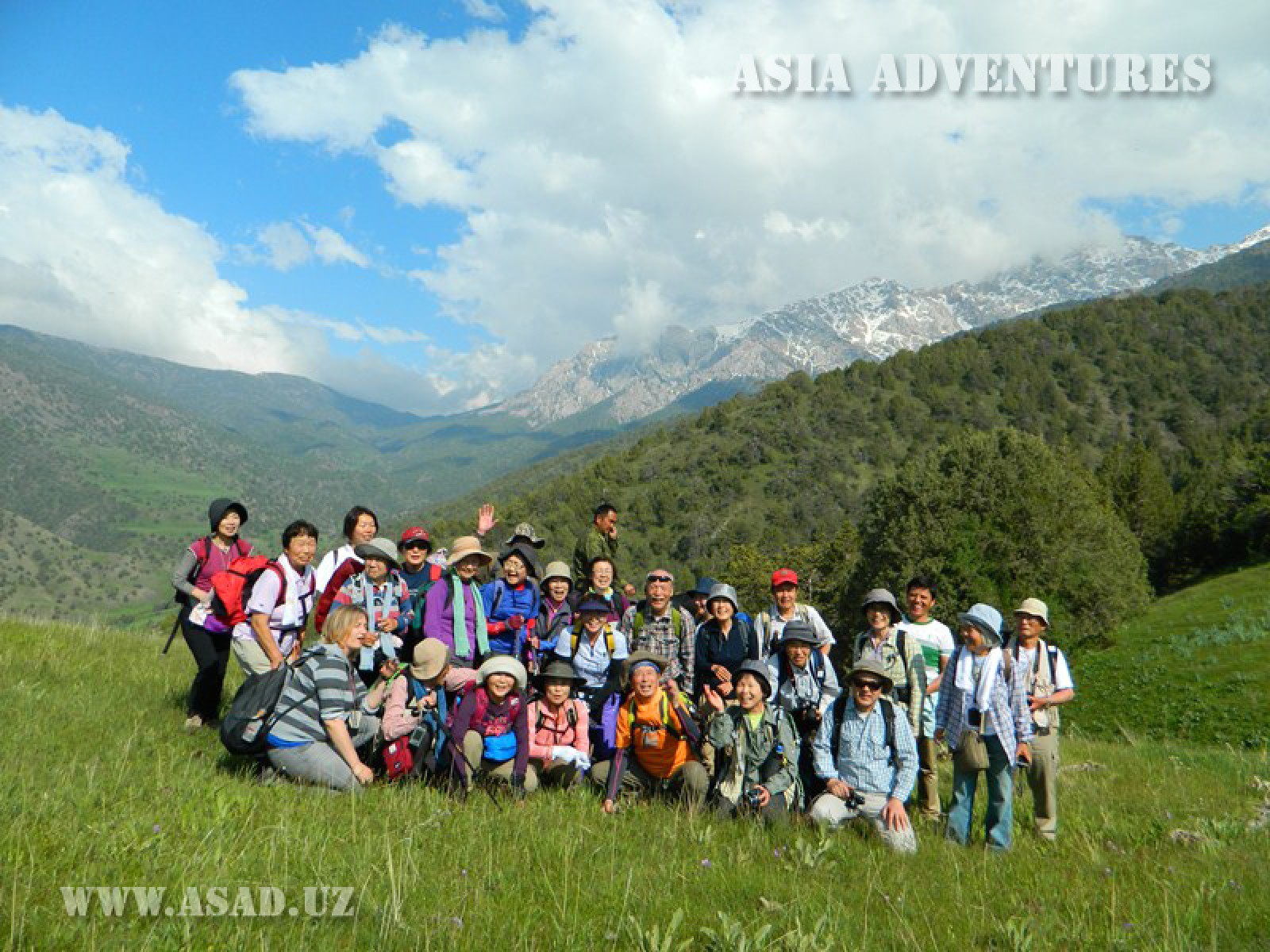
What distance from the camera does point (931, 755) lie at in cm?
694

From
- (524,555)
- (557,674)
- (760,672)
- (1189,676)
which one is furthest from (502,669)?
(1189,676)

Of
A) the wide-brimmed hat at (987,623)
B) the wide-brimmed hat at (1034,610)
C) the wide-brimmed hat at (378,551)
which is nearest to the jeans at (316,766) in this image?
the wide-brimmed hat at (378,551)

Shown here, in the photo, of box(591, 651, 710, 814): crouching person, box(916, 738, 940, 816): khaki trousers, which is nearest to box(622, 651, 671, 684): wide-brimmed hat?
box(591, 651, 710, 814): crouching person

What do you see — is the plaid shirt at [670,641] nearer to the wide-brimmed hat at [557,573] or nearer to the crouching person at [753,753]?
the wide-brimmed hat at [557,573]

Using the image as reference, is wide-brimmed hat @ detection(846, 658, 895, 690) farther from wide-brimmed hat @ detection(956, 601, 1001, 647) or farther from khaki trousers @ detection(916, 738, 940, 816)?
khaki trousers @ detection(916, 738, 940, 816)

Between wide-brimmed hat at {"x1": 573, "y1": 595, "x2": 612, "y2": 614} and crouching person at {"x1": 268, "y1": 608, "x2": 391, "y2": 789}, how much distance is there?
7.16ft

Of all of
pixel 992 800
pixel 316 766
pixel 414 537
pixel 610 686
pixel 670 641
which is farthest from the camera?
pixel 414 537

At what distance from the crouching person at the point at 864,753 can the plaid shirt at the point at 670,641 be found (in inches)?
71.8

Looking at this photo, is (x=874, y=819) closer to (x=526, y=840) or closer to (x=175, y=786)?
(x=526, y=840)

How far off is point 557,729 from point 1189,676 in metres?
26.3

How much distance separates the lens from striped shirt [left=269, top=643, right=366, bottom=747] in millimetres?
5395

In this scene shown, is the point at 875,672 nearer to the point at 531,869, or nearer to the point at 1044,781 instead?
the point at 1044,781

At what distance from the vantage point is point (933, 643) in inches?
285

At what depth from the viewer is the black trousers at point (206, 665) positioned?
21.9 ft
